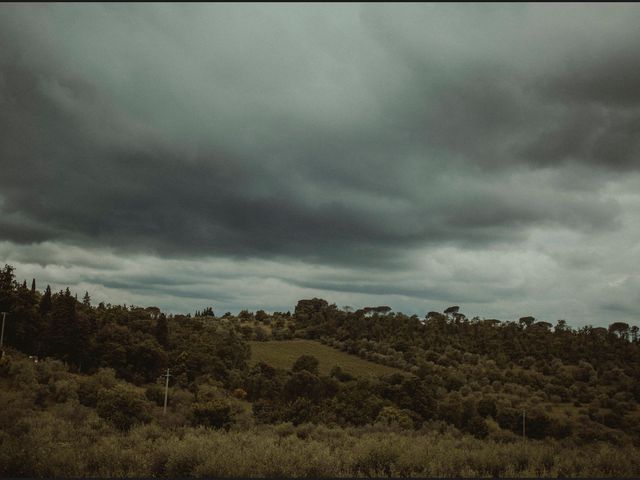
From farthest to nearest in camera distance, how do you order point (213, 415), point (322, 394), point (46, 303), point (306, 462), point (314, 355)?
1. point (314, 355)
2. point (46, 303)
3. point (322, 394)
4. point (213, 415)
5. point (306, 462)

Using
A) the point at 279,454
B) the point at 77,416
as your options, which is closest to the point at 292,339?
the point at 77,416

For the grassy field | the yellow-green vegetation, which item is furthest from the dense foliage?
the grassy field

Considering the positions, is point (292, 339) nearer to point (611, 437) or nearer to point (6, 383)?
point (611, 437)

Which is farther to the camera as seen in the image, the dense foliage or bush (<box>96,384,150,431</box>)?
bush (<box>96,384,150,431</box>)

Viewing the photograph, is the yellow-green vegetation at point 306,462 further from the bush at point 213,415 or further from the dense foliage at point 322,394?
the bush at point 213,415

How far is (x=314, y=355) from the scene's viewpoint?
10869 cm

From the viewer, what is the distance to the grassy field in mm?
95625

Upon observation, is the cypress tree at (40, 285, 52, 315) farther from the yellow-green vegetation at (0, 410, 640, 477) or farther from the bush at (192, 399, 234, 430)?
the yellow-green vegetation at (0, 410, 640, 477)

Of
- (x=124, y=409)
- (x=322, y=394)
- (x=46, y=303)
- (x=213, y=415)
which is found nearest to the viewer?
(x=124, y=409)

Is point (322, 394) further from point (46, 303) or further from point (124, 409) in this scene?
point (46, 303)

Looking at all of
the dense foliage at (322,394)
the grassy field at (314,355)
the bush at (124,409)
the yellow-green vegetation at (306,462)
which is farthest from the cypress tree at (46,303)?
the yellow-green vegetation at (306,462)

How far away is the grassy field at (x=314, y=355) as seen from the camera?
314ft

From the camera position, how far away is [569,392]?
8344 cm

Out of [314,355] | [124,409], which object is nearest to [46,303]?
[124,409]
